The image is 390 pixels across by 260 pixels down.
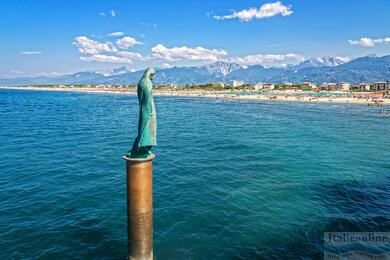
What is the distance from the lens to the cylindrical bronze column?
7.94 m

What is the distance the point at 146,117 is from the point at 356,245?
10.2m

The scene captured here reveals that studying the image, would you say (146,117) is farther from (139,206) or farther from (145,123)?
(139,206)

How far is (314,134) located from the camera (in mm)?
37500

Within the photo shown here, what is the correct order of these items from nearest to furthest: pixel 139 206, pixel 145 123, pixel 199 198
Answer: pixel 139 206, pixel 145 123, pixel 199 198

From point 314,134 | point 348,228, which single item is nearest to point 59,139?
point 348,228

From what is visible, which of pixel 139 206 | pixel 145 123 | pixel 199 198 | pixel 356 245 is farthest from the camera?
pixel 199 198

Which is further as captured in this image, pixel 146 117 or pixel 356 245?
pixel 356 245

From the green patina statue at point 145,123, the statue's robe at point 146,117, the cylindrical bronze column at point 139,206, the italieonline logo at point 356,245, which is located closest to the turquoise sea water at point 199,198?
the italieonline logo at point 356,245

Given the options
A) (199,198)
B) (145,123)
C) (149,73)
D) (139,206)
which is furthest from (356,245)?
(149,73)

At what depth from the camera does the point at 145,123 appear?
327 inches

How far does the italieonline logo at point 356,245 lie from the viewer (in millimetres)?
10719

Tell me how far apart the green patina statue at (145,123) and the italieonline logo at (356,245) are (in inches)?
322

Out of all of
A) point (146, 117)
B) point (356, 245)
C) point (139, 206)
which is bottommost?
point (356, 245)

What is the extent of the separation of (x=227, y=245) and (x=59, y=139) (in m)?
26.7
